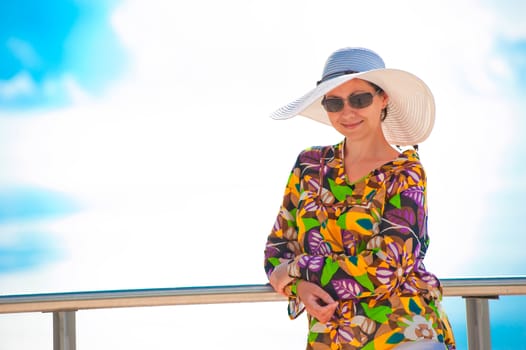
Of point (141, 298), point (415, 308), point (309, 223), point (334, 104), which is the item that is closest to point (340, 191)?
point (309, 223)

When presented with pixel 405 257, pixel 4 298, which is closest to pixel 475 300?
pixel 405 257

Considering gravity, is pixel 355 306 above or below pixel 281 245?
below

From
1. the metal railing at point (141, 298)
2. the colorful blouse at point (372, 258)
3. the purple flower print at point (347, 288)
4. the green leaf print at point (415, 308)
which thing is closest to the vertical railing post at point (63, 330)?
the metal railing at point (141, 298)

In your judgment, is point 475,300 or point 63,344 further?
point 475,300

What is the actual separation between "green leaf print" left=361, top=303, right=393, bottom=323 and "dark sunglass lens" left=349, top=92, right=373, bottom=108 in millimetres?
456

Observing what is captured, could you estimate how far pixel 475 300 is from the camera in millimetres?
2359

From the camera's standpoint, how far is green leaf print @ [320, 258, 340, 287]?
1.64m

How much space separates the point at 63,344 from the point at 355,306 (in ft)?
3.11

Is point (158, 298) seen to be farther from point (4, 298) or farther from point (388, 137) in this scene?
point (388, 137)

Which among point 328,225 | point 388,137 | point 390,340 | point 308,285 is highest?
point 388,137

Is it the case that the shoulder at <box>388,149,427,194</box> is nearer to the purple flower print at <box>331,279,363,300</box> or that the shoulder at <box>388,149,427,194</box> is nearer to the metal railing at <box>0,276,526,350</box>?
the purple flower print at <box>331,279,363,300</box>

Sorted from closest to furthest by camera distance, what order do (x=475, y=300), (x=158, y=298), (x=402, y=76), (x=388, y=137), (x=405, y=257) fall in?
(x=405, y=257) < (x=402, y=76) < (x=388, y=137) < (x=158, y=298) < (x=475, y=300)

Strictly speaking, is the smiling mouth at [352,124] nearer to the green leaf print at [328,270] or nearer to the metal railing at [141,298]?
the green leaf print at [328,270]

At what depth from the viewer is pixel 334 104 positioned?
69.9 inches
